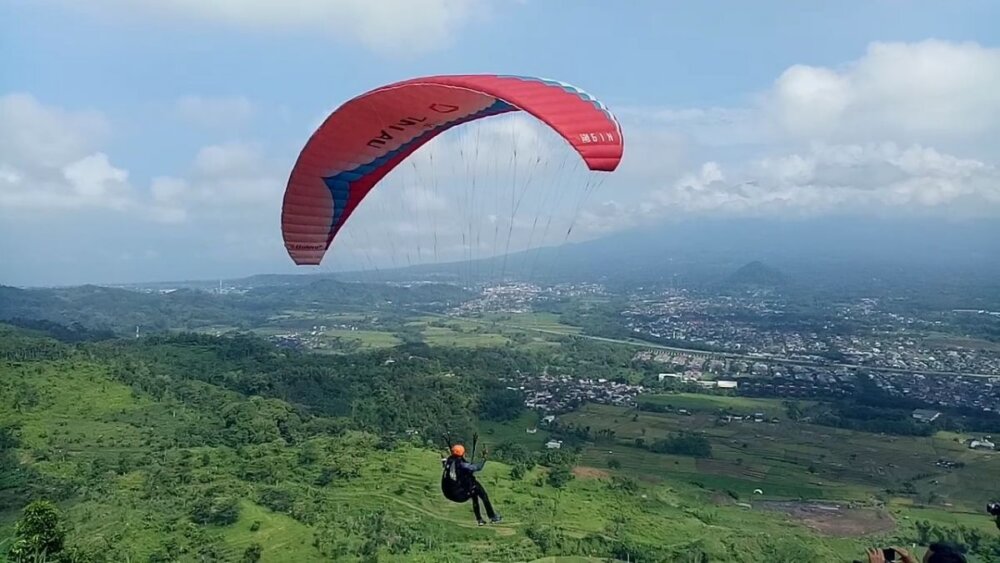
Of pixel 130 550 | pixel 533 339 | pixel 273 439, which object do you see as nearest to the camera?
pixel 130 550

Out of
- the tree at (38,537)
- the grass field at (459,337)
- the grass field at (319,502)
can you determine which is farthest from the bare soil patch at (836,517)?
the grass field at (459,337)

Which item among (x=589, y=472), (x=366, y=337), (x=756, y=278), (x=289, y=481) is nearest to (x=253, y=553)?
(x=289, y=481)

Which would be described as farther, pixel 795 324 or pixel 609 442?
pixel 795 324

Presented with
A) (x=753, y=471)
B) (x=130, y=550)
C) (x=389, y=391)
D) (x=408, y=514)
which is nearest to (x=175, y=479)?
(x=130, y=550)

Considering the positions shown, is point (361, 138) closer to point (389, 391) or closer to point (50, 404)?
point (50, 404)

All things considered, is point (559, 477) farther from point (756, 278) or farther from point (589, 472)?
point (756, 278)

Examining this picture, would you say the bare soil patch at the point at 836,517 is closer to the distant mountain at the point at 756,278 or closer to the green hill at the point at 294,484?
the green hill at the point at 294,484

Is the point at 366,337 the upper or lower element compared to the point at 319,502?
upper
